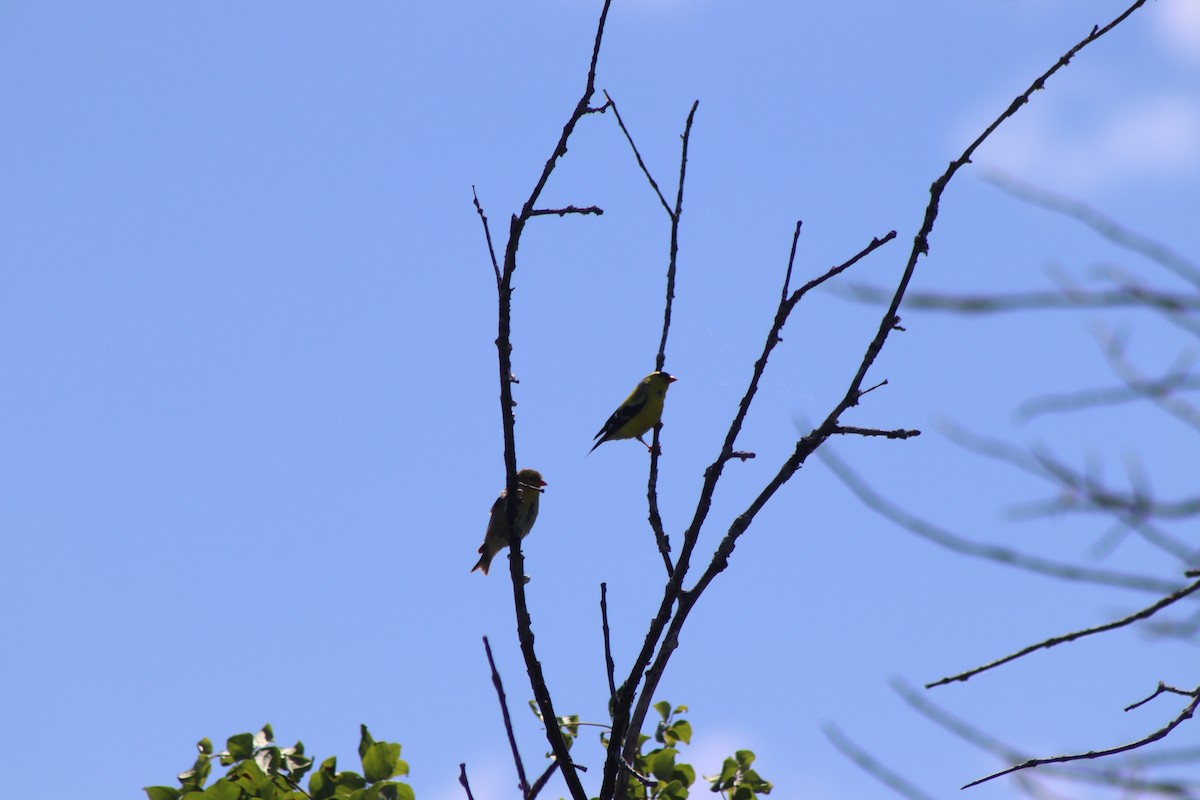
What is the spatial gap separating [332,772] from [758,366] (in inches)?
93.4

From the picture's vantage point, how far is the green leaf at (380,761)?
4781 mm

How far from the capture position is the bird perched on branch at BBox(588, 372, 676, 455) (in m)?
12.1

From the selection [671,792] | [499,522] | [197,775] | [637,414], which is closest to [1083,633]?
[671,792]

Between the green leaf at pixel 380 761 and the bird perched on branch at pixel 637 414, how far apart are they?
7210 millimetres

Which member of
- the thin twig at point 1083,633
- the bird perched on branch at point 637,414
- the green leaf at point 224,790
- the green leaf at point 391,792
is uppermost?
the bird perched on branch at point 637,414

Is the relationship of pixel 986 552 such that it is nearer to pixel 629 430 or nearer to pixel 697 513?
pixel 697 513

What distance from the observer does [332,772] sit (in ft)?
16.0

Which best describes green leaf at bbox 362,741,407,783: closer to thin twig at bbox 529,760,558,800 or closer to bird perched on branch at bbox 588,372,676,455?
thin twig at bbox 529,760,558,800

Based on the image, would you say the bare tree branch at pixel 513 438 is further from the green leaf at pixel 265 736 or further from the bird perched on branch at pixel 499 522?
the bird perched on branch at pixel 499 522

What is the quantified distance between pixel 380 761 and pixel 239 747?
0.62 meters

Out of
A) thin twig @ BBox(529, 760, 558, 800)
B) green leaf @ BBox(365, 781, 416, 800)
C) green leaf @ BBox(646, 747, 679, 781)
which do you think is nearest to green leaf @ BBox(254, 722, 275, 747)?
green leaf @ BBox(365, 781, 416, 800)

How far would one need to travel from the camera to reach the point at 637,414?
479 inches

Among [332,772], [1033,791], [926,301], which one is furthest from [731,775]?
[926,301]

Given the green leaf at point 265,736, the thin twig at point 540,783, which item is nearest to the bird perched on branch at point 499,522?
the green leaf at point 265,736
